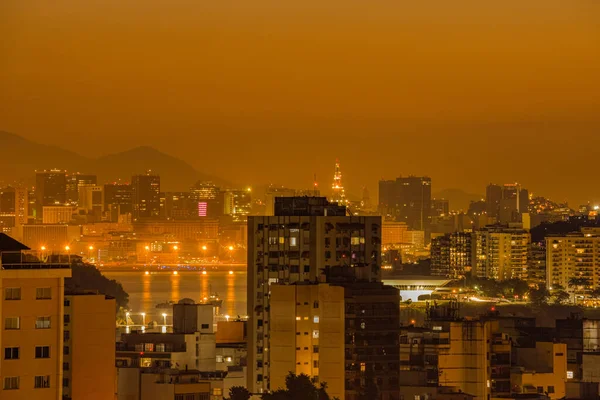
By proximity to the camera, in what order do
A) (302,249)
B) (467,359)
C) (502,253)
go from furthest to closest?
(502,253) → (302,249) → (467,359)

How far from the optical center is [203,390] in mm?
14305

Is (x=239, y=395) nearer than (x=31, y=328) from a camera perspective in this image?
No

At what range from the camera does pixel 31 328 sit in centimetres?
926

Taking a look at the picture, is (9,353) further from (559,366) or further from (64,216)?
(64,216)

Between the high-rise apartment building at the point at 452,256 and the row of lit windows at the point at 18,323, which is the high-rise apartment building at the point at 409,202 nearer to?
the high-rise apartment building at the point at 452,256

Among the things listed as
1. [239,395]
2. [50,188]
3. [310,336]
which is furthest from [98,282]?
[50,188]

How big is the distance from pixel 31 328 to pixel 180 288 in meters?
61.9

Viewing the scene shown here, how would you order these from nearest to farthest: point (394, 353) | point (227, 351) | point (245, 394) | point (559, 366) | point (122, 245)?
point (245, 394) → point (394, 353) → point (559, 366) → point (227, 351) → point (122, 245)

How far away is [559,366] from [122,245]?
289ft

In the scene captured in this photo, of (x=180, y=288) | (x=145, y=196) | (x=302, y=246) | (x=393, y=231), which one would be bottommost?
(x=180, y=288)

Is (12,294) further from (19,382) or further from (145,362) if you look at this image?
(145,362)

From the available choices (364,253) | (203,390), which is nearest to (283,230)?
(364,253)

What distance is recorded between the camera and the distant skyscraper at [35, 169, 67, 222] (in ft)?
359

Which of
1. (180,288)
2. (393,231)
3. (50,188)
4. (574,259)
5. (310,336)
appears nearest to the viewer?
(310,336)
